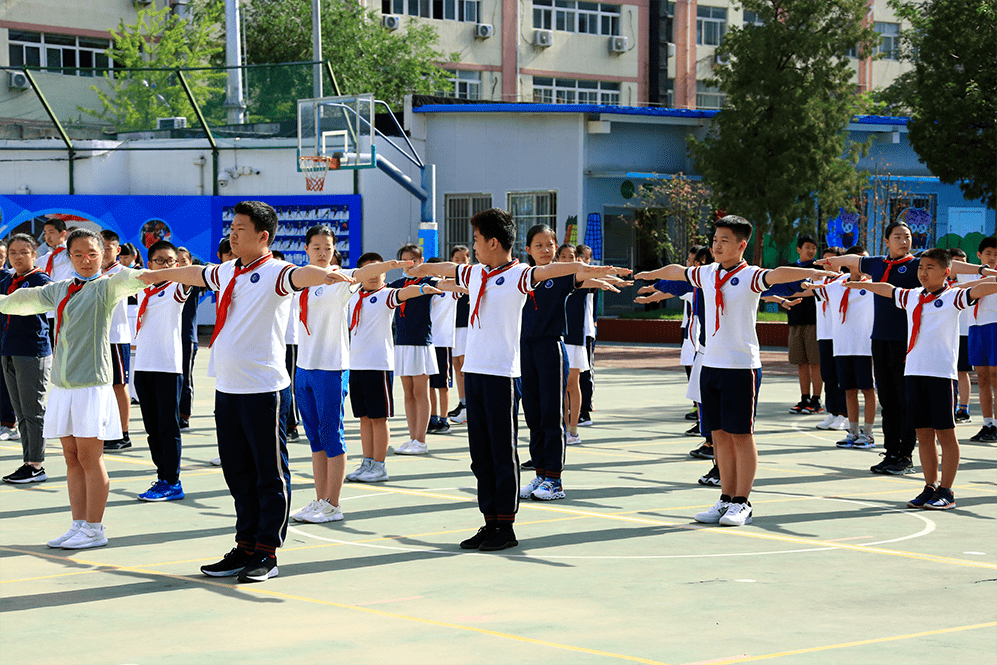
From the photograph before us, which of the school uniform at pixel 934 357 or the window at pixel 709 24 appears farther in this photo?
the window at pixel 709 24

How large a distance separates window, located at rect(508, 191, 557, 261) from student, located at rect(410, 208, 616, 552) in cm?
2510

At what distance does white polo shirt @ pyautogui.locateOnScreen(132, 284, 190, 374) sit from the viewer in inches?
368

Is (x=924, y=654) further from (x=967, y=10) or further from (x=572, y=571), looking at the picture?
(x=967, y=10)

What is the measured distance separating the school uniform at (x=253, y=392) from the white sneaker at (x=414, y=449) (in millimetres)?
4772

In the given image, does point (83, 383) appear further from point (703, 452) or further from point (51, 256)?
point (51, 256)

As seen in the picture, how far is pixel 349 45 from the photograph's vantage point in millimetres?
42156

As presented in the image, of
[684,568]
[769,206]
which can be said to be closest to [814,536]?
[684,568]

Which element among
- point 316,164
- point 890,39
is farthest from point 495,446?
point 890,39

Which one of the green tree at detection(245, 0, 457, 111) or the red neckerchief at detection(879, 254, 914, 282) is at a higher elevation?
the green tree at detection(245, 0, 457, 111)

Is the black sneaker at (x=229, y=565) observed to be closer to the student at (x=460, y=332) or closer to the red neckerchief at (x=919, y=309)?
the red neckerchief at (x=919, y=309)

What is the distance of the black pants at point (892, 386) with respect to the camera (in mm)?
10430

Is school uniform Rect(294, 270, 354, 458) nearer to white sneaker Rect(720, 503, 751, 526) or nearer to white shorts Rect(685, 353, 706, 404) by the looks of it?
white sneaker Rect(720, 503, 751, 526)

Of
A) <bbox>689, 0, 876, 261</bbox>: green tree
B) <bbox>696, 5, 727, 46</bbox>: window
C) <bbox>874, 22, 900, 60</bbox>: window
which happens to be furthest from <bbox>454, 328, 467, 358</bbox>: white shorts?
<bbox>874, 22, 900, 60</bbox>: window

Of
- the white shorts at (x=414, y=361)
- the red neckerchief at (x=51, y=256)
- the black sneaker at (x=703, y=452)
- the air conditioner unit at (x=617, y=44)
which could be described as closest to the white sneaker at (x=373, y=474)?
the white shorts at (x=414, y=361)
